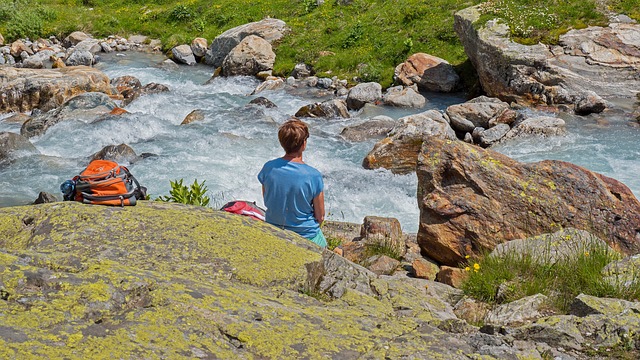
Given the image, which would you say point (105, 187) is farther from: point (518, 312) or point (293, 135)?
Answer: point (518, 312)

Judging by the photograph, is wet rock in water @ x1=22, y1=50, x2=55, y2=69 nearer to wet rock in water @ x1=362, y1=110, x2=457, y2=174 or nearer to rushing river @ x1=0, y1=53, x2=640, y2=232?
rushing river @ x1=0, y1=53, x2=640, y2=232

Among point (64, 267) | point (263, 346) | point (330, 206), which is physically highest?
point (64, 267)

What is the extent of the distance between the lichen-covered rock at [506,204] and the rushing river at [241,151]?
145 inches

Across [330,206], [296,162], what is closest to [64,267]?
[296,162]

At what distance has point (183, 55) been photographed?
3156 cm

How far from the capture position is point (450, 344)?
3717 millimetres

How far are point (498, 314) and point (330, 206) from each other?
28.4 feet

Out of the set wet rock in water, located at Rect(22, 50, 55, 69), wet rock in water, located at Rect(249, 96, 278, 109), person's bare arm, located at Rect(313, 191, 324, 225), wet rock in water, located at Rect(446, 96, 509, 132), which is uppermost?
person's bare arm, located at Rect(313, 191, 324, 225)

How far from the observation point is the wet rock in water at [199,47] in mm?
31859

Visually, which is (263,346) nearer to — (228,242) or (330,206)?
(228,242)

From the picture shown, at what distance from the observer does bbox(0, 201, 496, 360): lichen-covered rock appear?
10.00ft

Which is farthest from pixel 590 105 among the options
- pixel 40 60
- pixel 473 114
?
pixel 40 60

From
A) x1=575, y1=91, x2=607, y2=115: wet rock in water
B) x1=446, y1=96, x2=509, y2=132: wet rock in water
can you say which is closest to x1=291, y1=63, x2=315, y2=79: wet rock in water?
x1=446, y1=96, x2=509, y2=132: wet rock in water

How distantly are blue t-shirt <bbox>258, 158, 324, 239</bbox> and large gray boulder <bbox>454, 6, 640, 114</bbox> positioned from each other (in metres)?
16.4
